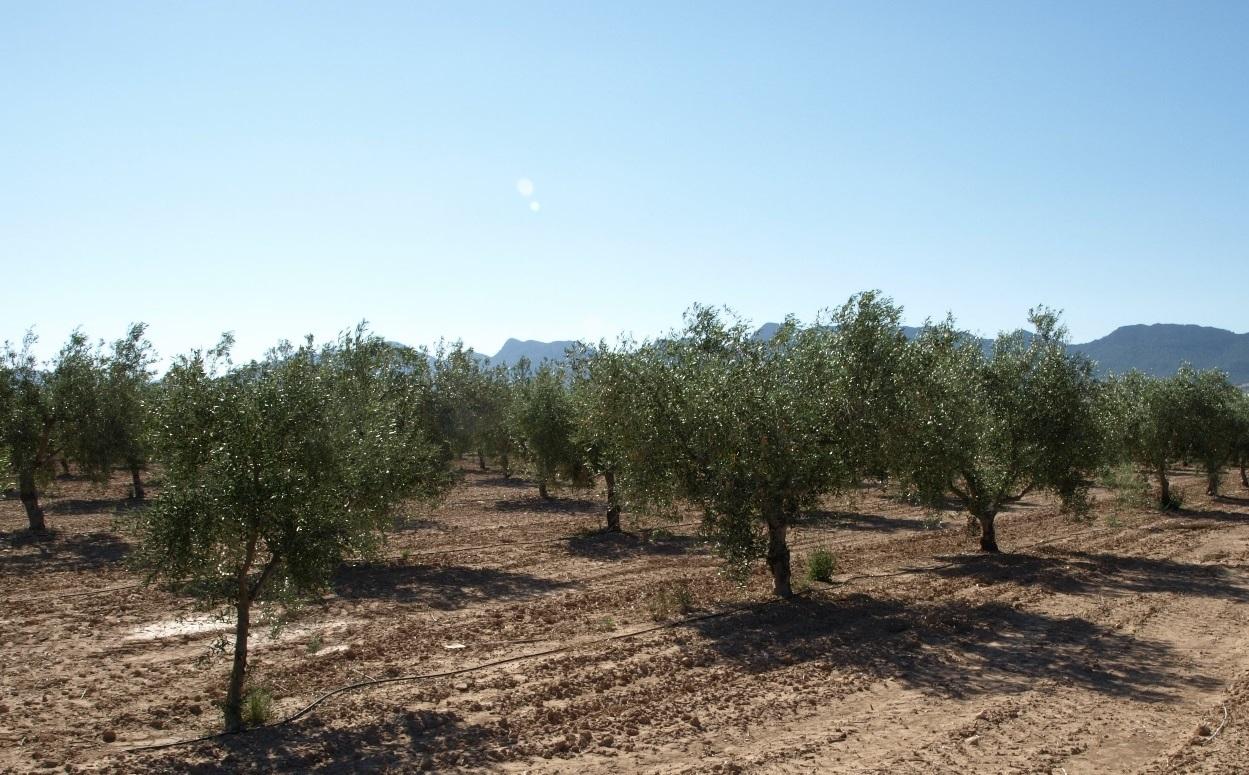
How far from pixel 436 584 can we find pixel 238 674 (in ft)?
37.0

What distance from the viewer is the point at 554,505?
43.3 m

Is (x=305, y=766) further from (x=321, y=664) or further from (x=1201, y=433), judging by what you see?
(x=1201, y=433)

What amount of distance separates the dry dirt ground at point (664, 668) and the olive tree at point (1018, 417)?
8.16 feet

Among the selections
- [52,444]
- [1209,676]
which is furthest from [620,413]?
[52,444]

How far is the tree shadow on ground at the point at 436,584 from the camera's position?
21641 mm

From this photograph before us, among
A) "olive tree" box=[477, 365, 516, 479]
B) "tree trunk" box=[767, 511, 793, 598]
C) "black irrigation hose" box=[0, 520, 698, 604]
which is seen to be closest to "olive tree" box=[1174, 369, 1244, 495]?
"black irrigation hose" box=[0, 520, 698, 604]

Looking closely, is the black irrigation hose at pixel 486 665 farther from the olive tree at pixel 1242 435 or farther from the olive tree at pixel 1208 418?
the olive tree at pixel 1242 435

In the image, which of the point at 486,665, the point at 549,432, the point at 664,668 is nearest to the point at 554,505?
the point at 549,432

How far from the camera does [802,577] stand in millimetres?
→ 23328

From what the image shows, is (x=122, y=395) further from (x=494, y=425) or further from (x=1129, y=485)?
(x=1129, y=485)

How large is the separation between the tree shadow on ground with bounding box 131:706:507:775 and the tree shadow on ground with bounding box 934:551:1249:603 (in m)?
16.4

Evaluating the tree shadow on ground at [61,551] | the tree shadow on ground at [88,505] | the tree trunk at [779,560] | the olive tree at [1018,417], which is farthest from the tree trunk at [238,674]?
the tree shadow on ground at [88,505]

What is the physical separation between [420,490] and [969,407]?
56.3 ft

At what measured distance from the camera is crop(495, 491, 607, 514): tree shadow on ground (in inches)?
1619
